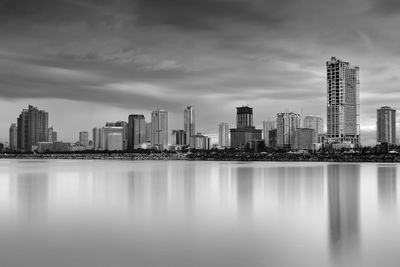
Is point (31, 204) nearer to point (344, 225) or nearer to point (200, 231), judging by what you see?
point (200, 231)

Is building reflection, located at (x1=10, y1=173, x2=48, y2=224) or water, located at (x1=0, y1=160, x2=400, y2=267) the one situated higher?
water, located at (x1=0, y1=160, x2=400, y2=267)

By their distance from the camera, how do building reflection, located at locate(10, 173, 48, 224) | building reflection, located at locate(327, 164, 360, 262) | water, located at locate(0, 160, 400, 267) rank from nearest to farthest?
water, located at locate(0, 160, 400, 267), building reflection, located at locate(327, 164, 360, 262), building reflection, located at locate(10, 173, 48, 224)

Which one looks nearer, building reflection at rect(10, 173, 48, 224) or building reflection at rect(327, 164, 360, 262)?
building reflection at rect(327, 164, 360, 262)

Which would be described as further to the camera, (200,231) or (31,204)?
(31,204)

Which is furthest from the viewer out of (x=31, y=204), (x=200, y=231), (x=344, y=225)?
(x=31, y=204)

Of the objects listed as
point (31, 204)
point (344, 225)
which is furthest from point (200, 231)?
point (31, 204)

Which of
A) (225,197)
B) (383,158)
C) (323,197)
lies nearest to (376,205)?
(323,197)

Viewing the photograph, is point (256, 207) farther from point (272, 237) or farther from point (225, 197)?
point (272, 237)

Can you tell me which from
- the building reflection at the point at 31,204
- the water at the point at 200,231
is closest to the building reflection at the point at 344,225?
the water at the point at 200,231

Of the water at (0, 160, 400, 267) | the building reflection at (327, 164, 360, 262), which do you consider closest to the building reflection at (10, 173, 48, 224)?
the water at (0, 160, 400, 267)

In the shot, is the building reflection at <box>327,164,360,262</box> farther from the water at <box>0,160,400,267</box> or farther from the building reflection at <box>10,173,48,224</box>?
the building reflection at <box>10,173,48,224</box>

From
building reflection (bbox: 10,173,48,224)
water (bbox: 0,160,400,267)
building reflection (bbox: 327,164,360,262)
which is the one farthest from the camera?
building reflection (bbox: 10,173,48,224)

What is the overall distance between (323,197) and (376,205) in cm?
498

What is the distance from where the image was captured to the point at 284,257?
15.6 metres
